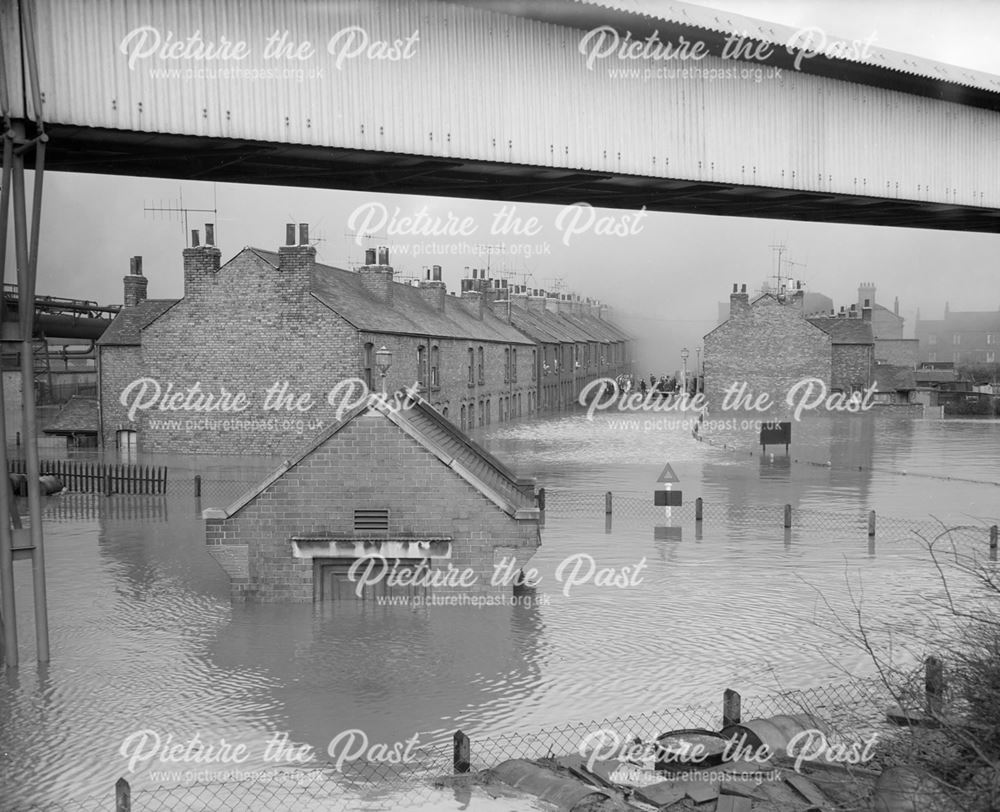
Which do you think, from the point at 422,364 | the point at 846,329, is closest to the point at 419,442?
the point at 422,364

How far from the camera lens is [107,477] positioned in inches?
1190

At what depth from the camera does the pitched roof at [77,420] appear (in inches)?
1666

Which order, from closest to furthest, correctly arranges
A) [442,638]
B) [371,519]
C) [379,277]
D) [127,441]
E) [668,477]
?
[442,638]
[371,519]
[668,477]
[127,441]
[379,277]

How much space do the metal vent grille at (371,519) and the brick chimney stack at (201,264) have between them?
76.6 ft

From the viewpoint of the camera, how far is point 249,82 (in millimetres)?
14008

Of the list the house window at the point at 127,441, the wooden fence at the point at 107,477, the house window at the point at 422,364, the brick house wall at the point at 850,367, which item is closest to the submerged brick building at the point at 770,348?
the brick house wall at the point at 850,367

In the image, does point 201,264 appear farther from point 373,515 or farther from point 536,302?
point 536,302

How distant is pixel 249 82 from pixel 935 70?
1337 centimetres

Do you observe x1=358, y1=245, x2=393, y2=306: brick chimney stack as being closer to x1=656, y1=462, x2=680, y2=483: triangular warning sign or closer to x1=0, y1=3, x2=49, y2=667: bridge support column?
x1=656, y1=462, x2=680, y2=483: triangular warning sign

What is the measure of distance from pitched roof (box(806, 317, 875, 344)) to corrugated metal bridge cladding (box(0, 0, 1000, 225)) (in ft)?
136

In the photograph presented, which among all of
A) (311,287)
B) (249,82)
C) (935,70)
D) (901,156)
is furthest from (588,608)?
(311,287)

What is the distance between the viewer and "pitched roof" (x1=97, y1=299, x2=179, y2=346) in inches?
1593

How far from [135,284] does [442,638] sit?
3509 centimetres

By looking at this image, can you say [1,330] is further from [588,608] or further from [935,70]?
[935,70]
